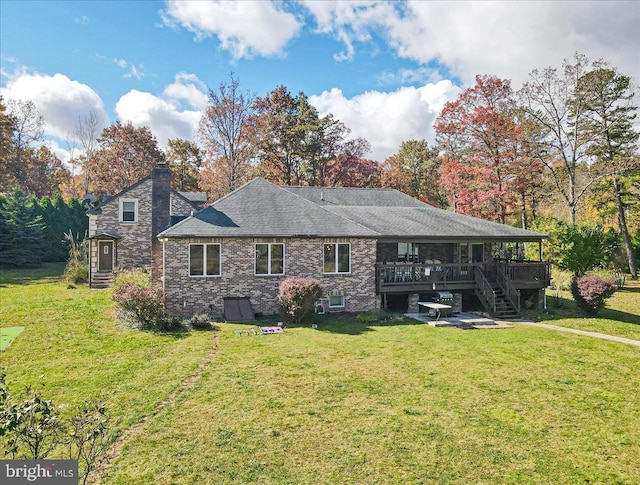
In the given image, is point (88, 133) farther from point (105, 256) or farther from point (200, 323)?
point (200, 323)

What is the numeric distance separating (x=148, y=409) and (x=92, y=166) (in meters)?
43.2

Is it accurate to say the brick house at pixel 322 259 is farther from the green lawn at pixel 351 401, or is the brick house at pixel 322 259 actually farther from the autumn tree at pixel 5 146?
the autumn tree at pixel 5 146

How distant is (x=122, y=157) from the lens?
135 ft

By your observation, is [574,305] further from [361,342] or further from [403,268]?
[361,342]

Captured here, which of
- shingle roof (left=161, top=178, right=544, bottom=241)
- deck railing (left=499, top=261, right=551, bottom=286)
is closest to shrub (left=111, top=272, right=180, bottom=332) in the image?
shingle roof (left=161, top=178, right=544, bottom=241)

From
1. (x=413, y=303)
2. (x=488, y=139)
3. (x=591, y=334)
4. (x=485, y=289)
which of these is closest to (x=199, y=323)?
(x=413, y=303)

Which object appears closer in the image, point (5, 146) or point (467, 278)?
point (467, 278)

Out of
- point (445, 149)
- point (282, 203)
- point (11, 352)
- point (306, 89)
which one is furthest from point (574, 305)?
point (306, 89)

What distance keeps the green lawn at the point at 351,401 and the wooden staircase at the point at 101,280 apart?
9.73 meters

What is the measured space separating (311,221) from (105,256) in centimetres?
1607

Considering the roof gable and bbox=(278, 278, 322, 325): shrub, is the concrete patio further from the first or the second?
bbox=(278, 278, 322, 325): shrub

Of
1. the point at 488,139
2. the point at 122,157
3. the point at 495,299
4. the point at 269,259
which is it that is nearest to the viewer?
the point at 269,259

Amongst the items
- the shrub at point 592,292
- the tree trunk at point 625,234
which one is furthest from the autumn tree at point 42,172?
the tree trunk at point 625,234

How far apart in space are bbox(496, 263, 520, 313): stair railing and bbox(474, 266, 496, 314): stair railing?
64 cm
